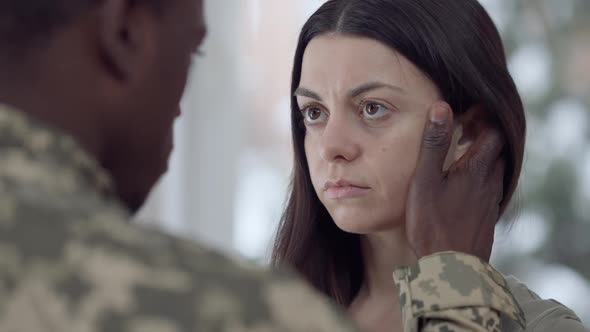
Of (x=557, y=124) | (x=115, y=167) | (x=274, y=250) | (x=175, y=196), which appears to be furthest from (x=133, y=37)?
(x=557, y=124)

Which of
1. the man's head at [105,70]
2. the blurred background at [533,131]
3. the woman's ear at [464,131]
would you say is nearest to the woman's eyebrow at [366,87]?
the woman's ear at [464,131]

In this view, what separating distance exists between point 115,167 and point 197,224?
2040mm

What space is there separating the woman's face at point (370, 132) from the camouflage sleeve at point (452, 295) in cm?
15

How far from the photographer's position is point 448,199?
4.20ft

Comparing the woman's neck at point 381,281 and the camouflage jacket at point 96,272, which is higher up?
the camouflage jacket at point 96,272

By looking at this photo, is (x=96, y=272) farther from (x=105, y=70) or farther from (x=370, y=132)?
(x=370, y=132)

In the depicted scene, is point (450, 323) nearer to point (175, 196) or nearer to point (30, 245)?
point (30, 245)

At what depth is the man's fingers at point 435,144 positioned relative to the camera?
4.20 feet

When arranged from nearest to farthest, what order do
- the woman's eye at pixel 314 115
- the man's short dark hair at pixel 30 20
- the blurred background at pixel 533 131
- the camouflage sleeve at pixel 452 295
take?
the man's short dark hair at pixel 30 20 → the camouflage sleeve at pixel 452 295 → the woman's eye at pixel 314 115 → the blurred background at pixel 533 131

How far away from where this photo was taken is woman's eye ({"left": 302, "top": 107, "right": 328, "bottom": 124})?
137cm

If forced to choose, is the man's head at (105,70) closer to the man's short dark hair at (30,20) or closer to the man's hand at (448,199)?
the man's short dark hair at (30,20)

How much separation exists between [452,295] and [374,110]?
0.31 metres

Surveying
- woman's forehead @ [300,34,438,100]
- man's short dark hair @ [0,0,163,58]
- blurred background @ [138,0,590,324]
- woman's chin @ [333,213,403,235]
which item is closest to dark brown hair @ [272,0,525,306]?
woman's forehead @ [300,34,438,100]

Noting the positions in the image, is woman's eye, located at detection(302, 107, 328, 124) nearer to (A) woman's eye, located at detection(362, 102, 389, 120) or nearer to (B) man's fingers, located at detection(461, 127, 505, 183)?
(A) woman's eye, located at detection(362, 102, 389, 120)
